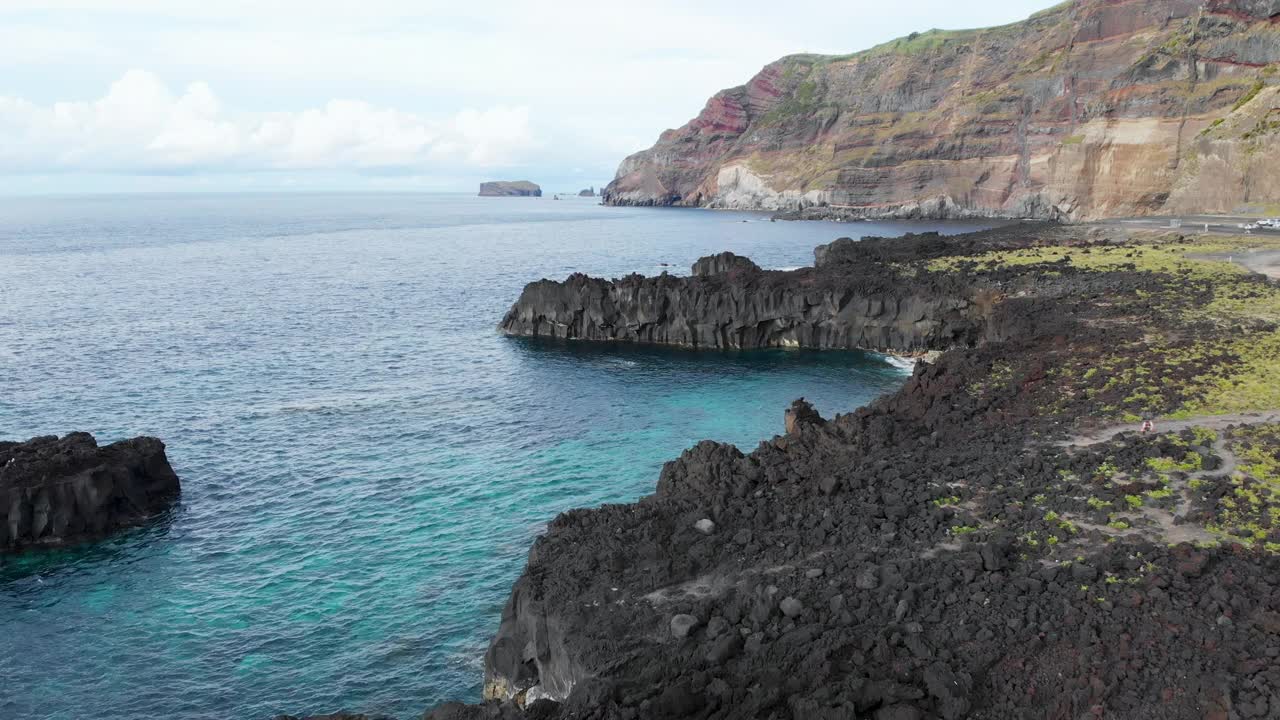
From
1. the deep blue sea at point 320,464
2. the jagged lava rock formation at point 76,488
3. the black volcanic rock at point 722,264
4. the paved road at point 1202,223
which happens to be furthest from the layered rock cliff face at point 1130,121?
the jagged lava rock formation at point 76,488

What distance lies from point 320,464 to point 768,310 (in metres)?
41.4

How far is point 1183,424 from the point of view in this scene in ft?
104

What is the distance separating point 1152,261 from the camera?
227 ft

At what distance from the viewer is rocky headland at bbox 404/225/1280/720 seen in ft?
60.2

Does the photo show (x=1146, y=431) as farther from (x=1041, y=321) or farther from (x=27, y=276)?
(x=27, y=276)

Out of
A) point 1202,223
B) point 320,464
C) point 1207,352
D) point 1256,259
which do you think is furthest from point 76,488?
point 1202,223

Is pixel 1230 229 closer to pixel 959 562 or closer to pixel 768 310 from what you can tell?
pixel 768 310

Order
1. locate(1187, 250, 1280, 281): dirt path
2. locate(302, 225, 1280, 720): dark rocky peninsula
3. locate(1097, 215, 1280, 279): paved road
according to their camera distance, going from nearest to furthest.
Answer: locate(302, 225, 1280, 720): dark rocky peninsula
locate(1187, 250, 1280, 281): dirt path
locate(1097, 215, 1280, 279): paved road

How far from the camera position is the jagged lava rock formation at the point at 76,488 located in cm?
3656

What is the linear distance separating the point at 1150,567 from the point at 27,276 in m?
140

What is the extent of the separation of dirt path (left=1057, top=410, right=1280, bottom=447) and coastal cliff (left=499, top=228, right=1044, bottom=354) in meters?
33.2

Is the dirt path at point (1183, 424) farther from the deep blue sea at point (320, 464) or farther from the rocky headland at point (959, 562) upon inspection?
the deep blue sea at point (320, 464)

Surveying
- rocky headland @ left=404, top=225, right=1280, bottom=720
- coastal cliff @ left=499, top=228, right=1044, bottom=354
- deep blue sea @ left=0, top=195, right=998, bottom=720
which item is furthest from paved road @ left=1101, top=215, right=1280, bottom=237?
rocky headland @ left=404, top=225, right=1280, bottom=720

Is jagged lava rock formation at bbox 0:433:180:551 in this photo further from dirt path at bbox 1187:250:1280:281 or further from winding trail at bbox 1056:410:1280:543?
dirt path at bbox 1187:250:1280:281
